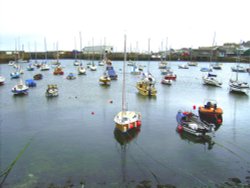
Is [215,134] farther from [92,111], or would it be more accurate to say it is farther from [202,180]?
[92,111]

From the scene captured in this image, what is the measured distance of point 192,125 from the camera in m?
22.6

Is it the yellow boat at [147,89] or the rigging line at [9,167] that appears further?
the yellow boat at [147,89]

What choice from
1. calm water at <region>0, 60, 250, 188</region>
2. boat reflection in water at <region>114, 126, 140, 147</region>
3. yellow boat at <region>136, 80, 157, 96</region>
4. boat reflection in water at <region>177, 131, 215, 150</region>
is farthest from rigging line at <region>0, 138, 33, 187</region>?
yellow boat at <region>136, 80, 157, 96</region>

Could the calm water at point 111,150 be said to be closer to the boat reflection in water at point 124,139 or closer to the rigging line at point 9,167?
the boat reflection in water at point 124,139

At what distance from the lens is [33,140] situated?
21297 millimetres

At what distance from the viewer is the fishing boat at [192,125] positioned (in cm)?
Result: 2214

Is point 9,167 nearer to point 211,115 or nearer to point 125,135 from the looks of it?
point 125,135

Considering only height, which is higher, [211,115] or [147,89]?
[147,89]

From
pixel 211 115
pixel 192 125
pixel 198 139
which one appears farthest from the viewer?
pixel 211 115

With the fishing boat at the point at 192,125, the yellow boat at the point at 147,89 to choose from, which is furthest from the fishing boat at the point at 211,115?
the yellow boat at the point at 147,89

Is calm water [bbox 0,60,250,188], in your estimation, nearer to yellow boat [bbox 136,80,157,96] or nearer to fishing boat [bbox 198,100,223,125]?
fishing boat [bbox 198,100,223,125]

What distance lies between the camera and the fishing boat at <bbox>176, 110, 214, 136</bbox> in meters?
22.1

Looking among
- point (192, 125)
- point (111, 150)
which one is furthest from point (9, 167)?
point (192, 125)

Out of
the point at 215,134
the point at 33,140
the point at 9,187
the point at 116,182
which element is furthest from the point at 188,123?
the point at 9,187
